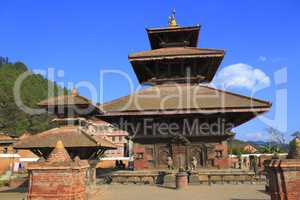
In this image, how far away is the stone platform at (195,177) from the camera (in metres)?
18.6

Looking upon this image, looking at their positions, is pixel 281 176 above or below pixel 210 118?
below

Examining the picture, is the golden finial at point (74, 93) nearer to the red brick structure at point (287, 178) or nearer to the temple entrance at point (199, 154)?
the temple entrance at point (199, 154)

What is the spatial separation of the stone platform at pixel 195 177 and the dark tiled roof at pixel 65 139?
3739mm

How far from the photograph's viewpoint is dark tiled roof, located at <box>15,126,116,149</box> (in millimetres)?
15539

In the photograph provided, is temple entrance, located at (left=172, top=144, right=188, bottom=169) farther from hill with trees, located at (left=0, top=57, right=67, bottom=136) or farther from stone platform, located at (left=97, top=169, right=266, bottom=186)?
hill with trees, located at (left=0, top=57, right=67, bottom=136)

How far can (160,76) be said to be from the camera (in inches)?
934

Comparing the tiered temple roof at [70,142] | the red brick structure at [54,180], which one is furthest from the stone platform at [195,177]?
the red brick structure at [54,180]

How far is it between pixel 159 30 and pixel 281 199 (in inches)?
676

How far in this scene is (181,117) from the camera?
66.5 ft

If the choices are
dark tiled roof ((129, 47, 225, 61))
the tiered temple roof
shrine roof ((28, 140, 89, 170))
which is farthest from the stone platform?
shrine roof ((28, 140, 89, 170))

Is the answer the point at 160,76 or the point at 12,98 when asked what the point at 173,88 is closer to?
the point at 160,76

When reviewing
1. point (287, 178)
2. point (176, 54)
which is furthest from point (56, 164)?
point (176, 54)

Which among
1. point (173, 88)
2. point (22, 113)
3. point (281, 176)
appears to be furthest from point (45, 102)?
point (22, 113)

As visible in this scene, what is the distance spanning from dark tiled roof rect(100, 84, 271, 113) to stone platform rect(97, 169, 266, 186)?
11.4 ft
